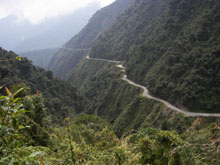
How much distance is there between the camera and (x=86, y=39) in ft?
523

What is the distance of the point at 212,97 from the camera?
35.3 m

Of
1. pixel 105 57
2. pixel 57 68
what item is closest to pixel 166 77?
pixel 105 57

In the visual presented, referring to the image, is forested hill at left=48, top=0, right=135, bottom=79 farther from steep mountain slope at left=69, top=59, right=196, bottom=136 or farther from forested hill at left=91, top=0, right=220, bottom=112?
forested hill at left=91, top=0, right=220, bottom=112

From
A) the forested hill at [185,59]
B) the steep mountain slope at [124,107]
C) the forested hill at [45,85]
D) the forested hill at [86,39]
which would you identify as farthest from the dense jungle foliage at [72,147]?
the forested hill at [86,39]

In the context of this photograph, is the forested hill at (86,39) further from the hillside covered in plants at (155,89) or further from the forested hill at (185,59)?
the forested hill at (185,59)

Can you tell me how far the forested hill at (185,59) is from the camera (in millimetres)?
37781

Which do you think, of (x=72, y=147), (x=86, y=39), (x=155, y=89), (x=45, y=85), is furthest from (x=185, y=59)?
(x=86, y=39)

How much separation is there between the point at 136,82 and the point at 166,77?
521 inches

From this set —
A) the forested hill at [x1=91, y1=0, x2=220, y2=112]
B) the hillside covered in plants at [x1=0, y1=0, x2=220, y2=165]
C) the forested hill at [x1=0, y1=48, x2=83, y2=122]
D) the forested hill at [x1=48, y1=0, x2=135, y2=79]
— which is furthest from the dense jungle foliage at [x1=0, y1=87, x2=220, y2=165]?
the forested hill at [x1=48, y1=0, x2=135, y2=79]

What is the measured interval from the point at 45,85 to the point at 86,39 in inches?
4543

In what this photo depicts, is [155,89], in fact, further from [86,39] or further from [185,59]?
[86,39]

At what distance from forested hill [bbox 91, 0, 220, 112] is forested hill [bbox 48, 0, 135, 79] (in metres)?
75.1

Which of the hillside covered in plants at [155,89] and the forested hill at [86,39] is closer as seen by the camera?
the hillside covered in plants at [155,89]

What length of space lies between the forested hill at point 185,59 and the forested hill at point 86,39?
246 ft
